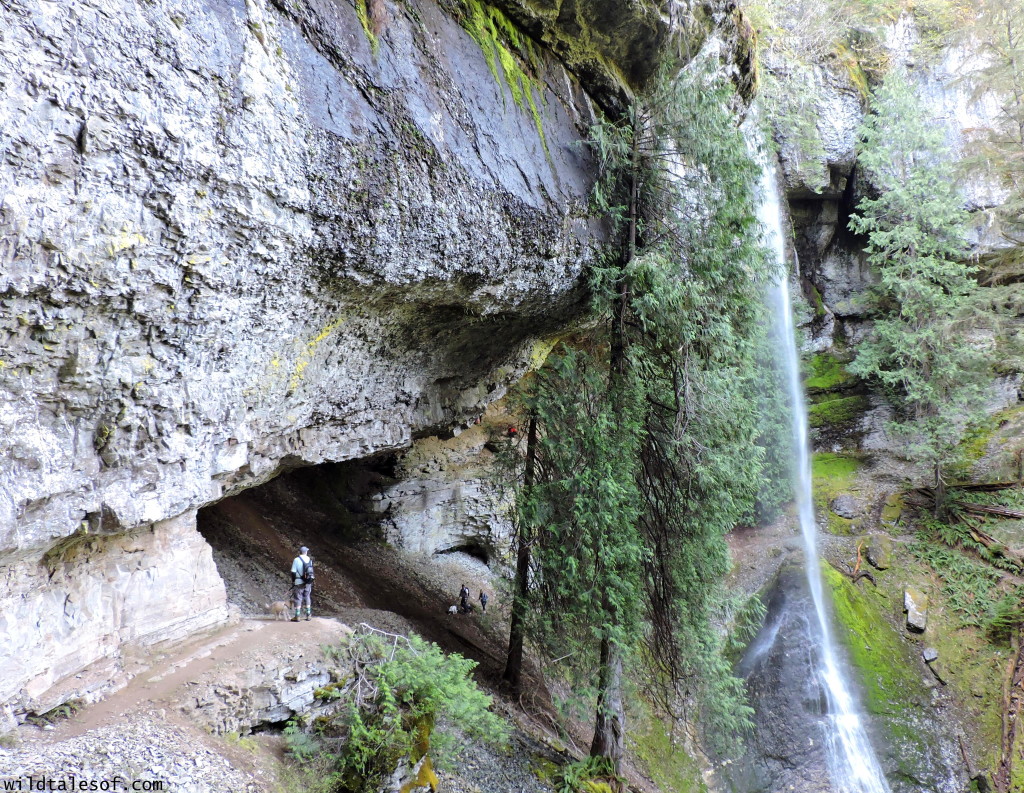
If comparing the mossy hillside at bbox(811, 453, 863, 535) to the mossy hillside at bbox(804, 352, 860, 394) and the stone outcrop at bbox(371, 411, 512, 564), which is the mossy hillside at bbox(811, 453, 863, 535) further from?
the stone outcrop at bbox(371, 411, 512, 564)

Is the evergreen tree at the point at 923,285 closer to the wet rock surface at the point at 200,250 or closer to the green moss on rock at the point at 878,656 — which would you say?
the green moss on rock at the point at 878,656

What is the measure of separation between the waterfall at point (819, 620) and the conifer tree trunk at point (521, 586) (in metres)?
4.98

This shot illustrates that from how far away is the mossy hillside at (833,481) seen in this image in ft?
59.2

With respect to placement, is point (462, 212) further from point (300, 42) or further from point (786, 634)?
point (786, 634)

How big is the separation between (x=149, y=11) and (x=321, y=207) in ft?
6.62

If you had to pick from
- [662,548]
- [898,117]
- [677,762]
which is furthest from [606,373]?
[898,117]

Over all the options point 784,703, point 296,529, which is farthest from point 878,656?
point 296,529

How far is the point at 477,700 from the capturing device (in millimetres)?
6875

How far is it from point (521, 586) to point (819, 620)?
30.8 feet

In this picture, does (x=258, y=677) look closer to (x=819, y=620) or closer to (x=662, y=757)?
(x=662, y=757)

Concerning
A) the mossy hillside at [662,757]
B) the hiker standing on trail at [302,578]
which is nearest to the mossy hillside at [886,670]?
the mossy hillside at [662,757]

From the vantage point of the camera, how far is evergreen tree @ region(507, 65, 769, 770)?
866 centimetres

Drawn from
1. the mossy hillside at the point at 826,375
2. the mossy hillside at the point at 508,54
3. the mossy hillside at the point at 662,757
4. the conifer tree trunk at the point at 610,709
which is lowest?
the mossy hillside at the point at 662,757

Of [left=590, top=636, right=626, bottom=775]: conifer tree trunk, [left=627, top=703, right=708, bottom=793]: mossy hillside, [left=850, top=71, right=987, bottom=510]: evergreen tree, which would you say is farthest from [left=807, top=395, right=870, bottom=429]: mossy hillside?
[left=590, top=636, right=626, bottom=775]: conifer tree trunk
